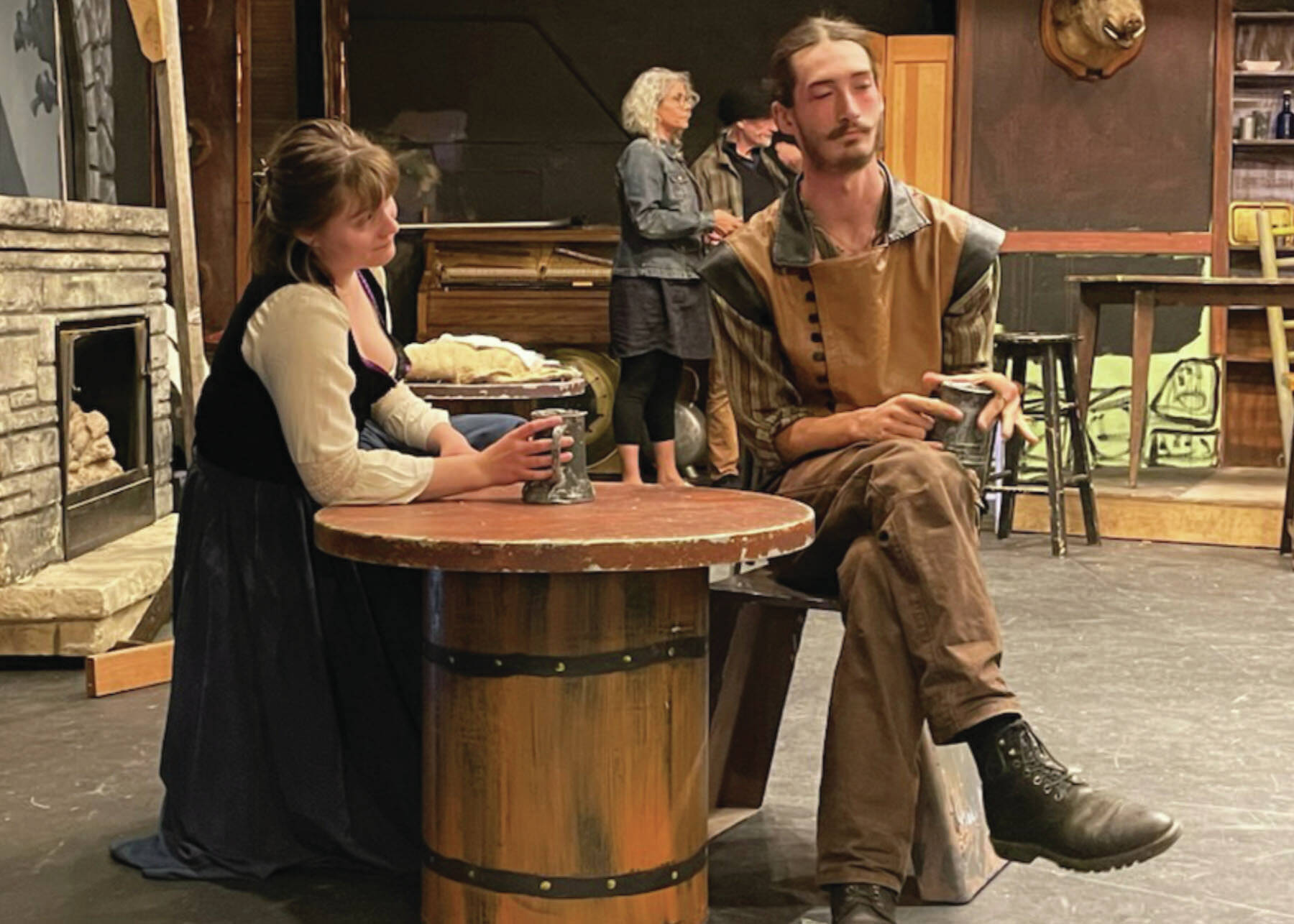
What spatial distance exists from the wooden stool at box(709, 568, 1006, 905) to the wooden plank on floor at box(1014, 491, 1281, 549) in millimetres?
3774

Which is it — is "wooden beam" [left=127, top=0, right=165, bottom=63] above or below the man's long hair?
above

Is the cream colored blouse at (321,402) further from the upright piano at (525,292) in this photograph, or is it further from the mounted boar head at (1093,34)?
the mounted boar head at (1093,34)

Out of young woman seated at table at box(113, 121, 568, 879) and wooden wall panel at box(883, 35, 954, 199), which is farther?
wooden wall panel at box(883, 35, 954, 199)

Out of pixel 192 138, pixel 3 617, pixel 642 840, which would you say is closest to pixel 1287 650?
pixel 642 840

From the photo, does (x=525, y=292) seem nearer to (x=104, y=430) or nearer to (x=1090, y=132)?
(x=1090, y=132)

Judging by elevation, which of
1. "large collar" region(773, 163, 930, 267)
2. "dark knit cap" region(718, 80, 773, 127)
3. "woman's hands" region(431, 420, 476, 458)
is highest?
"dark knit cap" region(718, 80, 773, 127)

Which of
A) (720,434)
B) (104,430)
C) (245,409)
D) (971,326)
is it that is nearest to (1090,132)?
(720,434)

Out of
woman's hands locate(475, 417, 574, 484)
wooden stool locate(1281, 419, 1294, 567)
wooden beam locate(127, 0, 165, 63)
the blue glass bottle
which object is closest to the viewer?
Result: woman's hands locate(475, 417, 574, 484)

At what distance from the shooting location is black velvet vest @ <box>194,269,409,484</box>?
277 centimetres

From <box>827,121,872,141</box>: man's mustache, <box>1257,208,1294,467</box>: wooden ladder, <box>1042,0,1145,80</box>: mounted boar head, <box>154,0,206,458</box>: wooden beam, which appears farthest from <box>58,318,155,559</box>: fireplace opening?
<box>1042,0,1145,80</box>: mounted boar head

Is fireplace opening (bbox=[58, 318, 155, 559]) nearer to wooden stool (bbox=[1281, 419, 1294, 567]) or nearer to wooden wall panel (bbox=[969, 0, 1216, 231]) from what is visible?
wooden stool (bbox=[1281, 419, 1294, 567])

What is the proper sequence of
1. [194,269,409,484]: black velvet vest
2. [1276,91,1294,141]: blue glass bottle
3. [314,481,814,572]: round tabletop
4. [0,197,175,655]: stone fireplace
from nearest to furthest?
1. [314,481,814,572]: round tabletop
2. [194,269,409,484]: black velvet vest
3. [0,197,175,655]: stone fireplace
4. [1276,91,1294,141]: blue glass bottle

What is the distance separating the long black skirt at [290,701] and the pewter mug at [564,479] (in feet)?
1.26

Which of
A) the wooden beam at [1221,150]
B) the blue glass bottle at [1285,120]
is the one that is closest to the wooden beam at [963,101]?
the wooden beam at [1221,150]
